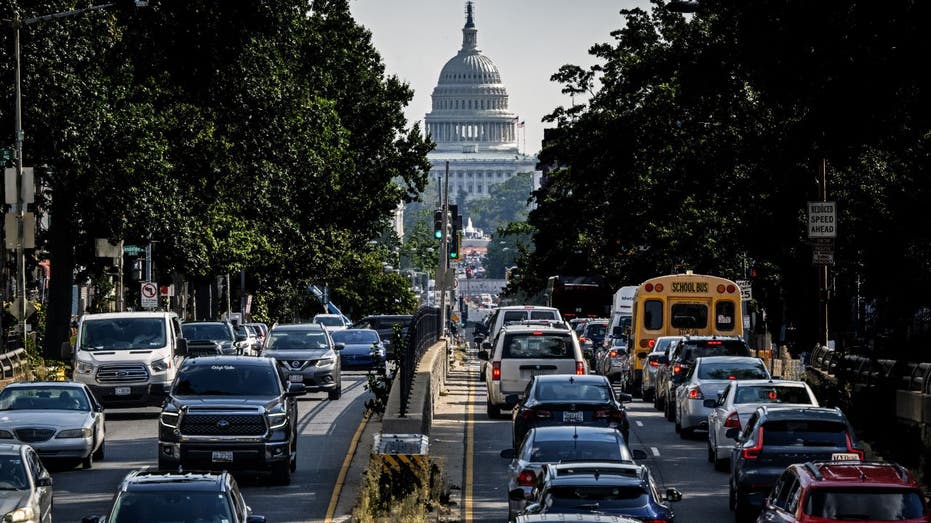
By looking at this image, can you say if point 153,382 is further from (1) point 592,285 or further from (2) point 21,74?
(1) point 592,285

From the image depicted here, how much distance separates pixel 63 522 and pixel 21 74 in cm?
2528

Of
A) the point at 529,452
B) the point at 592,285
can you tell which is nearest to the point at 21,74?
the point at 529,452

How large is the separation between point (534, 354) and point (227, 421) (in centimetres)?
1214

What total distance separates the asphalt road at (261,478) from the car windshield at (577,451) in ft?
12.7

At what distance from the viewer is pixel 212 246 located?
65562mm

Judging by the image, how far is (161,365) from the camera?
38094 mm

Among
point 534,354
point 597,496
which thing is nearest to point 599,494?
point 597,496

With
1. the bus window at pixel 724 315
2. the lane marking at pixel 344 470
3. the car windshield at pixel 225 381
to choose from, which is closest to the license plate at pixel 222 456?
the car windshield at pixel 225 381

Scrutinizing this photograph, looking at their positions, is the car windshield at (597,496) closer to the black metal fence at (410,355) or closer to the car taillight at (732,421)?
the car taillight at (732,421)

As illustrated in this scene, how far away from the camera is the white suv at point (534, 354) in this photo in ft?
121

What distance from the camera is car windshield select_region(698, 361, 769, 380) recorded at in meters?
34.4

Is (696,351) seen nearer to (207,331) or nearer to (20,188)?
(20,188)

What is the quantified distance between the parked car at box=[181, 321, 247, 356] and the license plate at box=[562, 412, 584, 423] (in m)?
22.0

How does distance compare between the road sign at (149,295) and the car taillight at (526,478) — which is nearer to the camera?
the car taillight at (526,478)
